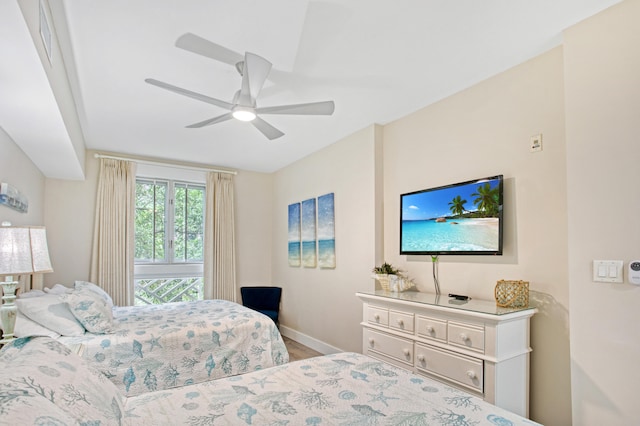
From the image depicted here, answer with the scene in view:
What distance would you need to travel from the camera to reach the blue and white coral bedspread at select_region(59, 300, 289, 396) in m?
2.59

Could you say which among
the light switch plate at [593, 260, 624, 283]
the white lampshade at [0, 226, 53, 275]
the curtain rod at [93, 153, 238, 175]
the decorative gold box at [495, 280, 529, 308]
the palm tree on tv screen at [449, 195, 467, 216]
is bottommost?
the decorative gold box at [495, 280, 529, 308]

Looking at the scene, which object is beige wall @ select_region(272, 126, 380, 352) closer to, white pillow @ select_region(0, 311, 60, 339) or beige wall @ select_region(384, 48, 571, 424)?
beige wall @ select_region(384, 48, 571, 424)

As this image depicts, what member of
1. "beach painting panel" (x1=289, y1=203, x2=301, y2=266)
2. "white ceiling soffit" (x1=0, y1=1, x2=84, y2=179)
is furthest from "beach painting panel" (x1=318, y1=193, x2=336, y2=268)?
"white ceiling soffit" (x1=0, y1=1, x2=84, y2=179)

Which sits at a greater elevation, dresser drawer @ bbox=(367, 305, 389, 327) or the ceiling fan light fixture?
the ceiling fan light fixture

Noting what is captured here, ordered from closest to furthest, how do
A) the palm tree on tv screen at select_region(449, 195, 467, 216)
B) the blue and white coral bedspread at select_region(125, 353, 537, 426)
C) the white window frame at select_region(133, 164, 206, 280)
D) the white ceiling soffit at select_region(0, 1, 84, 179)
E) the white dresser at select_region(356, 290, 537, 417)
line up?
the blue and white coral bedspread at select_region(125, 353, 537, 426) < the white ceiling soffit at select_region(0, 1, 84, 179) < the white dresser at select_region(356, 290, 537, 417) < the palm tree on tv screen at select_region(449, 195, 467, 216) < the white window frame at select_region(133, 164, 206, 280)

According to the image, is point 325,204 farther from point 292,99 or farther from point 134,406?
point 134,406

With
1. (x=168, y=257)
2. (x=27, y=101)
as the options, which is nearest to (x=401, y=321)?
(x=27, y=101)

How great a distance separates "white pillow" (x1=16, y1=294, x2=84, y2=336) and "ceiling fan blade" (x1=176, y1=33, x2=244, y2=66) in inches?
82.3

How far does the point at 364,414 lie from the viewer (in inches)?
52.2

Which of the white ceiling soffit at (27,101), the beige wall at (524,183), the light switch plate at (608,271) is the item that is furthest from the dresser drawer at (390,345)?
the white ceiling soffit at (27,101)

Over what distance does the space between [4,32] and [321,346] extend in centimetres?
399

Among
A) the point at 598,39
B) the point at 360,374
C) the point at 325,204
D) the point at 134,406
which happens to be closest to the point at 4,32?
the point at 134,406

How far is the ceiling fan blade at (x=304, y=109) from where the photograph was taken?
257 centimetres

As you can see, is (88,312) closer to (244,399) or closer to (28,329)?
(28,329)
